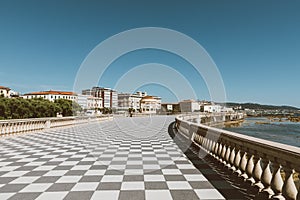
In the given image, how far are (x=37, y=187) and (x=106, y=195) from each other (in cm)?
130

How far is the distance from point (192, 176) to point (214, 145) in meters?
1.36

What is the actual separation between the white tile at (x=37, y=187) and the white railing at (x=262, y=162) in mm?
3359

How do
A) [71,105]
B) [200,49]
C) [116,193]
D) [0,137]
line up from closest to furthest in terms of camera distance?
[116,193], [0,137], [200,49], [71,105]

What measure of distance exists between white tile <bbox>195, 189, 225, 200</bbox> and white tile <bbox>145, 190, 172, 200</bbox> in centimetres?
48

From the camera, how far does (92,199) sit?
3.09 m

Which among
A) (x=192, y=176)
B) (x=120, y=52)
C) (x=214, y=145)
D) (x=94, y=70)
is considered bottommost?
(x=192, y=176)

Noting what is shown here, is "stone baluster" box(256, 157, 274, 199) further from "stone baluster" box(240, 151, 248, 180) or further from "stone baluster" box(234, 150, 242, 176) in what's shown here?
"stone baluster" box(234, 150, 242, 176)

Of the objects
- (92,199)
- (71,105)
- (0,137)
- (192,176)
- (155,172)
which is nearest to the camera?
(92,199)

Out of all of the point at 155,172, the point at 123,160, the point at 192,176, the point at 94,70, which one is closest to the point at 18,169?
the point at 123,160

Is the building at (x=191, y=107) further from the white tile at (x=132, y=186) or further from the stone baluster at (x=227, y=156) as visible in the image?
the white tile at (x=132, y=186)

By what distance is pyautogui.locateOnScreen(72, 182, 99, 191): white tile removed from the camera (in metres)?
3.49

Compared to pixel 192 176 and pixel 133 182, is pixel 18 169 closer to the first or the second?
pixel 133 182

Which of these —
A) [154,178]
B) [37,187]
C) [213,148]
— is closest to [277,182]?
[154,178]

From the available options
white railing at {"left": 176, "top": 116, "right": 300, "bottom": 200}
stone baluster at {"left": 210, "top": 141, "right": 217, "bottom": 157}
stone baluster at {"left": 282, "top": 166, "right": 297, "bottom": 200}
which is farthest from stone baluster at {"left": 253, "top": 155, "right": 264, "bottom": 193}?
stone baluster at {"left": 210, "top": 141, "right": 217, "bottom": 157}
